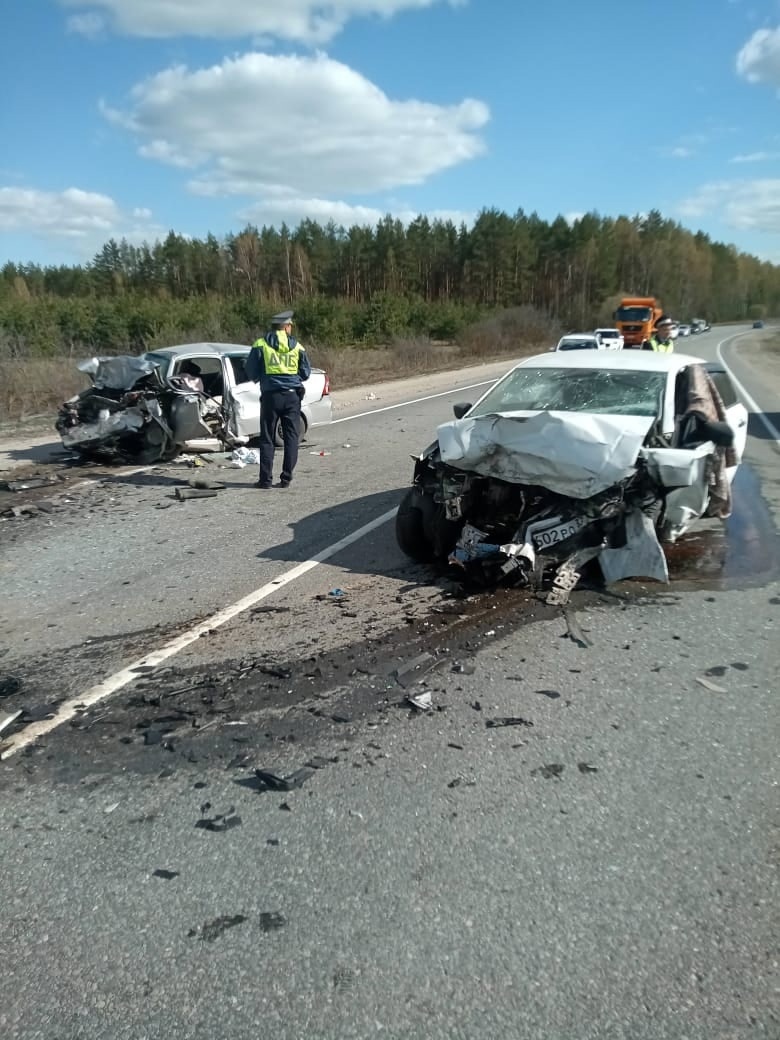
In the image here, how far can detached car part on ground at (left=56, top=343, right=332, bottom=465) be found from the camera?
1107 cm

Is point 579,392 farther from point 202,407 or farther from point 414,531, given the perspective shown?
point 202,407

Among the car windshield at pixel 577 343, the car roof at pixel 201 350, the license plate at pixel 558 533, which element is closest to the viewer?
the license plate at pixel 558 533

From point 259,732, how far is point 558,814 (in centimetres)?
144

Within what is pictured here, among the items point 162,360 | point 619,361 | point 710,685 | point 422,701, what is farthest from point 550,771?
point 162,360

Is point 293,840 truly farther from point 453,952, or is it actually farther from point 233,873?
point 453,952

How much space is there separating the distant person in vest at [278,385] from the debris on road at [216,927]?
719 centimetres

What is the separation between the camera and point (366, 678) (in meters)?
4.41

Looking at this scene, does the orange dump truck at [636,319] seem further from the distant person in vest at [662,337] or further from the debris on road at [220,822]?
the debris on road at [220,822]

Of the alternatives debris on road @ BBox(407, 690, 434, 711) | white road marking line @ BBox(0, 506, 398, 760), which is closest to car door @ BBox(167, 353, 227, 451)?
white road marking line @ BBox(0, 506, 398, 760)

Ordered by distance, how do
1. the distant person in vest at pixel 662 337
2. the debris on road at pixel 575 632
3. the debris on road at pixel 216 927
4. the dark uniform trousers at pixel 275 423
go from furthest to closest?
the distant person in vest at pixel 662 337 < the dark uniform trousers at pixel 275 423 < the debris on road at pixel 575 632 < the debris on road at pixel 216 927

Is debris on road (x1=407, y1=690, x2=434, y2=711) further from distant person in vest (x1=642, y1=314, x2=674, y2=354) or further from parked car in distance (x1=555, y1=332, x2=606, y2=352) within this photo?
parked car in distance (x1=555, y1=332, x2=606, y2=352)

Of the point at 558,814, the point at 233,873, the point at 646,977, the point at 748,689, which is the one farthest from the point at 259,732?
the point at 748,689

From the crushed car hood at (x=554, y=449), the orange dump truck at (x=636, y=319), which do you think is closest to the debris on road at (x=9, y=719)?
the crushed car hood at (x=554, y=449)

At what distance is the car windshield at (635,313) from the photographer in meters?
48.2
